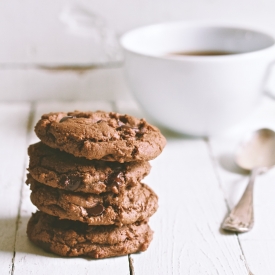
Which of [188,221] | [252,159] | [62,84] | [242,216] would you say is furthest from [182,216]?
[62,84]

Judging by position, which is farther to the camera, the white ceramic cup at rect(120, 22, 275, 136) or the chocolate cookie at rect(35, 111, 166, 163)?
the white ceramic cup at rect(120, 22, 275, 136)

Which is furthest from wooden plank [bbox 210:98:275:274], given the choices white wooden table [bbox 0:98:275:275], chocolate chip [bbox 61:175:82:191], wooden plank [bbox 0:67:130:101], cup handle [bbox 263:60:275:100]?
wooden plank [bbox 0:67:130:101]

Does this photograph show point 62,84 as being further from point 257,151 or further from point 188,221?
point 188,221

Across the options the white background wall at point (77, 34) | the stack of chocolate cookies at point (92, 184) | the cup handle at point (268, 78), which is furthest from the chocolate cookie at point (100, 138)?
the white background wall at point (77, 34)

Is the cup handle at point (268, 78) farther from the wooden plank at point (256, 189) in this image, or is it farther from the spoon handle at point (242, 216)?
the spoon handle at point (242, 216)

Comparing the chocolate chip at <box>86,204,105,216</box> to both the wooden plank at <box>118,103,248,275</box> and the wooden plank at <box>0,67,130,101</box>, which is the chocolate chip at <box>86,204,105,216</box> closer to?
the wooden plank at <box>118,103,248,275</box>

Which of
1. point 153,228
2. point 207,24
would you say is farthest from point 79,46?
point 153,228
